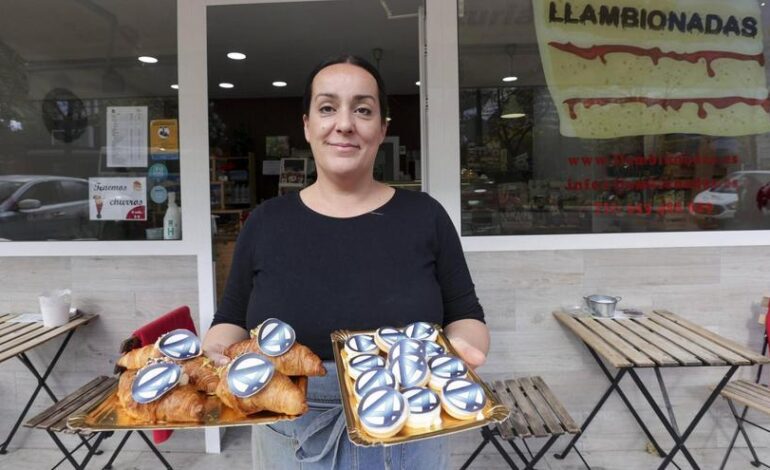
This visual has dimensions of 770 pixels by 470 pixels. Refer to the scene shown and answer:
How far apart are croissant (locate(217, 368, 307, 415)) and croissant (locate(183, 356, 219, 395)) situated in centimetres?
6

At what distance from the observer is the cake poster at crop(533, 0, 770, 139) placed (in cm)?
263

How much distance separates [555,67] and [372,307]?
2.02 meters

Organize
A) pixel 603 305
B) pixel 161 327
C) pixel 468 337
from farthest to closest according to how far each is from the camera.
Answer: pixel 603 305, pixel 161 327, pixel 468 337

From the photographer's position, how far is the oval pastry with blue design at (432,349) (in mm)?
1066

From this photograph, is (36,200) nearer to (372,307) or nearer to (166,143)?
(166,143)

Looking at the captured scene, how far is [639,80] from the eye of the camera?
2.64 meters

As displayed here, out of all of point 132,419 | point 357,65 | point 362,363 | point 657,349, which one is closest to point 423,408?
point 362,363

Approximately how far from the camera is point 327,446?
42.6 inches

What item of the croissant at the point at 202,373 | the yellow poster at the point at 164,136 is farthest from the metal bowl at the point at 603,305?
the yellow poster at the point at 164,136

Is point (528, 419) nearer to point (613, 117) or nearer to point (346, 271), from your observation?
point (346, 271)

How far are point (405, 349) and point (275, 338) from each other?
264 millimetres

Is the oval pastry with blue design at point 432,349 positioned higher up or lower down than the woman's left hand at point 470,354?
higher up

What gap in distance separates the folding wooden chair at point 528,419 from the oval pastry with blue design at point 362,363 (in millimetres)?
1130

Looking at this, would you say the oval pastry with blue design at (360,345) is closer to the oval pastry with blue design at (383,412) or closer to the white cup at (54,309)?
the oval pastry with blue design at (383,412)
